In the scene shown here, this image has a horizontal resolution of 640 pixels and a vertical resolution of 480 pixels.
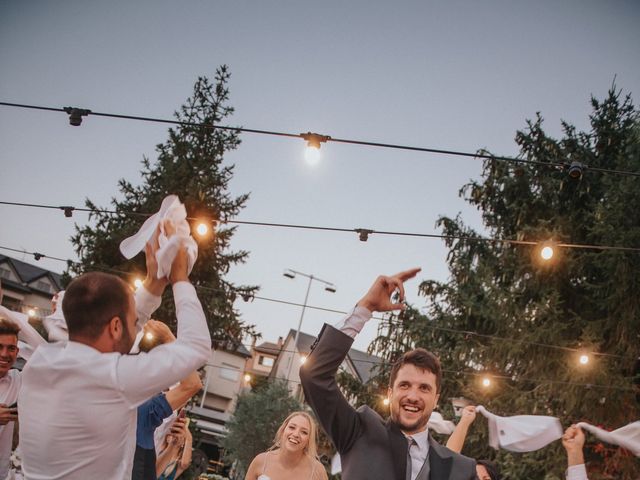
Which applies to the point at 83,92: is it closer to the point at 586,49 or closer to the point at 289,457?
the point at 289,457

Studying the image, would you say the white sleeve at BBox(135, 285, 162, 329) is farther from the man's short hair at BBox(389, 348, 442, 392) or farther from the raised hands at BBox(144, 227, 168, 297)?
the man's short hair at BBox(389, 348, 442, 392)

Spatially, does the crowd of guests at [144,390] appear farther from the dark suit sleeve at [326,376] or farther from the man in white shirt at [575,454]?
the man in white shirt at [575,454]

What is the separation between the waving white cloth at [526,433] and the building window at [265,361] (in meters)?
51.5

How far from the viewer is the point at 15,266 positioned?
147 ft

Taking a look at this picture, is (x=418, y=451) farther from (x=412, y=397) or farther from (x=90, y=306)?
(x=90, y=306)

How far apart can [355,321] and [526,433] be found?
3174mm

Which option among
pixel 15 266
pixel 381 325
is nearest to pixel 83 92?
pixel 381 325

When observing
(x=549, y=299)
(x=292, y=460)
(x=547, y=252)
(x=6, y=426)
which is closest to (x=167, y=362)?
(x=6, y=426)

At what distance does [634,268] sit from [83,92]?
505 inches

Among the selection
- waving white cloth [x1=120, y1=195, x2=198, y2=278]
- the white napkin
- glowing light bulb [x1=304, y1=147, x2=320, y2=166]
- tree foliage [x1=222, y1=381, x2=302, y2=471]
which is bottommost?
tree foliage [x1=222, y1=381, x2=302, y2=471]

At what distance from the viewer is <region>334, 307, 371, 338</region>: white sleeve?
2.06 metres

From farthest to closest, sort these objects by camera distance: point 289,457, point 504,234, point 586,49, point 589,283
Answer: point 504,234, point 589,283, point 586,49, point 289,457

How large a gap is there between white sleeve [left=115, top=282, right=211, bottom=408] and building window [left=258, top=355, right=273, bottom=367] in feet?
178

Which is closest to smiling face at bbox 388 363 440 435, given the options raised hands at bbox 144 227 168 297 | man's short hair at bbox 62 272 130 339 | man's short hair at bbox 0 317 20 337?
raised hands at bbox 144 227 168 297
